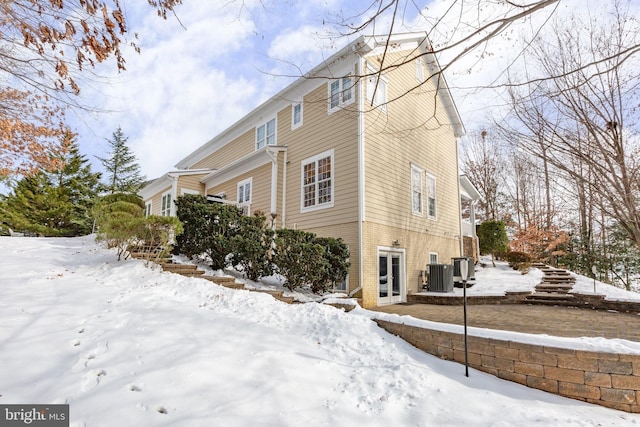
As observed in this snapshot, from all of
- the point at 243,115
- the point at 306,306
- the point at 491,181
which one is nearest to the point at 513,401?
the point at 306,306

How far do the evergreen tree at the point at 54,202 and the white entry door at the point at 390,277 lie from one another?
59.6 ft

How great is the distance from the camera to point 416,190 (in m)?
12.1

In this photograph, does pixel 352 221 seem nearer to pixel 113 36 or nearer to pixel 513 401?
pixel 513 401

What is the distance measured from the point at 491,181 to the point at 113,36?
82.0 feet

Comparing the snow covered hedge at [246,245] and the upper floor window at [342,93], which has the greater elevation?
the upper floor window at [342,93]

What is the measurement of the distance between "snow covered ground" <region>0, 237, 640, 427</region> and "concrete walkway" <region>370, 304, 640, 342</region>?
200cm

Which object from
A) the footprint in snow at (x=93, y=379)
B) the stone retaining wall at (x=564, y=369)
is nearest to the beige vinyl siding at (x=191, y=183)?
the footprint in snow at (x=93, y=379)

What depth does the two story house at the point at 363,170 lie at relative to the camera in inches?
366

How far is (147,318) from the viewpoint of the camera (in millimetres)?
4539

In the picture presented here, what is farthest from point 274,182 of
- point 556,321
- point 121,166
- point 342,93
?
point 121,166

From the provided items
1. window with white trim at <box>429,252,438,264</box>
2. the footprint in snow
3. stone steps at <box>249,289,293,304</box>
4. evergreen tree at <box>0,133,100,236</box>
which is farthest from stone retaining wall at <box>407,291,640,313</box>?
evergreen tree at <box>0,133,100,236</box>

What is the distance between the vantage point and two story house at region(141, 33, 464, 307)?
30.5 feet

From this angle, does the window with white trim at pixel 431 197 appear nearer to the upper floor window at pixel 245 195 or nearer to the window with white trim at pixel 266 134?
the window with white trim at pixel 266 134

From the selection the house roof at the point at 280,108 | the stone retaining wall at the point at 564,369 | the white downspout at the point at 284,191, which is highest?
the house roof at the point at 280,108
